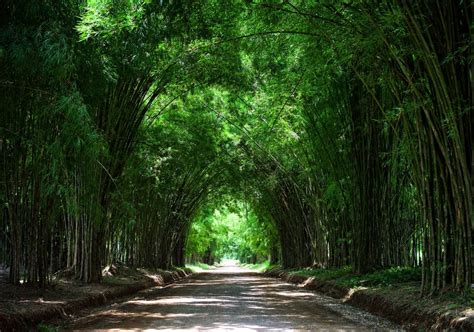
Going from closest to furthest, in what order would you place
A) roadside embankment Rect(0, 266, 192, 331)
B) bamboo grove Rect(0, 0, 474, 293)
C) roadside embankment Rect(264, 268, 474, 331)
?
1. roadside embankment Rect(264, 268, 474, 331)
2. roadside embankment Rect(0, 266, 192, 331)
3. bamboo grove Rect(0, 0, 474, 293)

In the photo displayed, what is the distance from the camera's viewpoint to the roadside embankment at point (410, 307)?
3930 millimetres

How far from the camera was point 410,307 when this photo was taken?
4926 millimetres

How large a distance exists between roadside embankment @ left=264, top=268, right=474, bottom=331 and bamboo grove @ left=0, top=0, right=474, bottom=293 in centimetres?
32

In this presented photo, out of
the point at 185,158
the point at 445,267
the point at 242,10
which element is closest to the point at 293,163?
the point at 185,158

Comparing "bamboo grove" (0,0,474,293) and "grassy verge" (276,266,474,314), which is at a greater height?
"bamboo grove" (0,0,474,293)

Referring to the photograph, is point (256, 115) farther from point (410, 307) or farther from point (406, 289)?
point (410, 307)

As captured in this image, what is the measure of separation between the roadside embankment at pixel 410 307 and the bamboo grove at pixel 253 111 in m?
0.32

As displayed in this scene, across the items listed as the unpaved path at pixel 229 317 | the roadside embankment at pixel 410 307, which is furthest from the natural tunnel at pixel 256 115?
the unpaved path at pixel 229 317

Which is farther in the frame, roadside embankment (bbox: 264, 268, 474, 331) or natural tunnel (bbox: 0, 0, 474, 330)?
natural tunnel (bbox: 0, 0, 474, 330)

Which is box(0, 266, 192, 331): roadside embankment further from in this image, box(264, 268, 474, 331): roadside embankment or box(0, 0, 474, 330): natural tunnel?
box(264, 268, 474, 331): roadside embankment

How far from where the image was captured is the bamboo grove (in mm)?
4637

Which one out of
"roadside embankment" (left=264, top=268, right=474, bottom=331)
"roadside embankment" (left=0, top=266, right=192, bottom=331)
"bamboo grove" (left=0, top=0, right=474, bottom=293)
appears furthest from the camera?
"bamboo grove" (left=0, top=0, right=474, bottom=293)

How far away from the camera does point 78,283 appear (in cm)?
813

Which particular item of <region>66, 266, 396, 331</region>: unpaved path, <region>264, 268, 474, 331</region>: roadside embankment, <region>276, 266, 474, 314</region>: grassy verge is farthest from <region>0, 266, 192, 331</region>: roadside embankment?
<region>276, 266, 474, 314</region>: grassy verge
